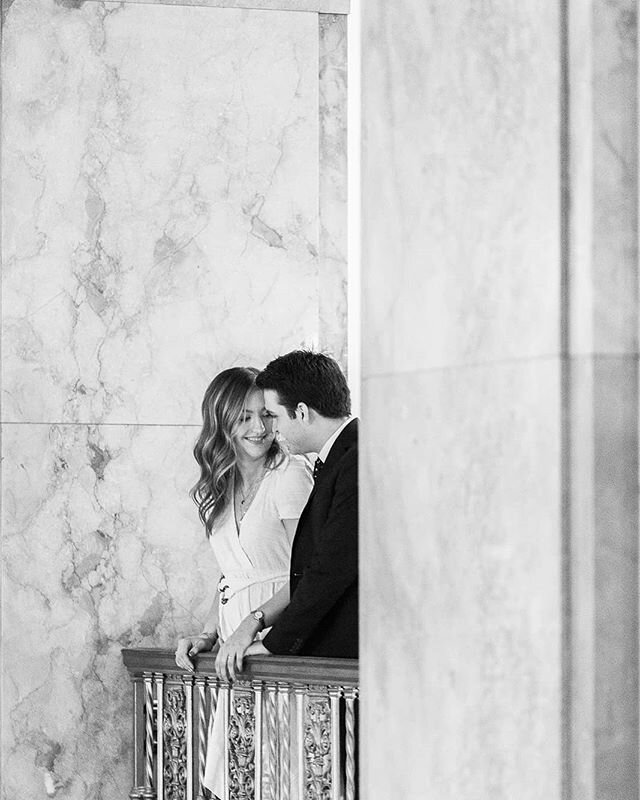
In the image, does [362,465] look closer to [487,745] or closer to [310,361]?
[487,745]

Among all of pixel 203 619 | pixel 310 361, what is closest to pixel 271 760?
pixel 203 619

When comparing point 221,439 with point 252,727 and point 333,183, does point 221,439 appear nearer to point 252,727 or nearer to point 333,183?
point 252,727

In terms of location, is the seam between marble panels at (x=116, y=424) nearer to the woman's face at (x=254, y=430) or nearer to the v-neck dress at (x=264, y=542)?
the woman's face at (x=254, y=430)

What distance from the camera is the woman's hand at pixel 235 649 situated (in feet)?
16.6

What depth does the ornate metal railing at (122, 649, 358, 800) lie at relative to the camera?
4871 mm

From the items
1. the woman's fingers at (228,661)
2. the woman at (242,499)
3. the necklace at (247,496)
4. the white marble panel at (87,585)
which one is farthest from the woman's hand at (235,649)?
the white marble panel at (87,585)

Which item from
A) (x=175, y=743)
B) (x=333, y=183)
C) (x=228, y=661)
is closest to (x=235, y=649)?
(x=228, y=661)

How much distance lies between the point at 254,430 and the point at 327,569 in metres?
1.08

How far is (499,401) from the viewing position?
2.10 m

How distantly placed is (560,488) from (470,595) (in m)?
0.31

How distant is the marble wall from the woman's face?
539 millimetres

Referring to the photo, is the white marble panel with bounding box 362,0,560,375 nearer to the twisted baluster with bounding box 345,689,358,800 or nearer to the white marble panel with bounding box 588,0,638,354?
the white marble panel with bounding box 588,0,638,354

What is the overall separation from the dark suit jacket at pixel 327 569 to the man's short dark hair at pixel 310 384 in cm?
12

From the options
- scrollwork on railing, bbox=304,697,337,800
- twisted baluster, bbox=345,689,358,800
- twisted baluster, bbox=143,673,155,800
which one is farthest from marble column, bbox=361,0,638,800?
twisted baluster, bbox=143,673,155,800
